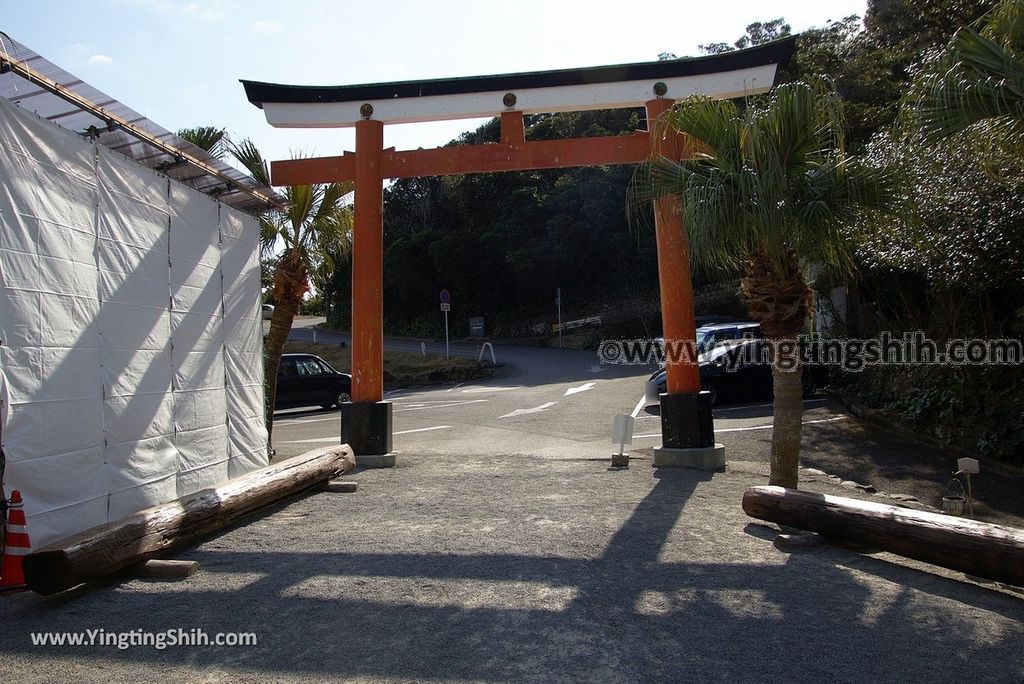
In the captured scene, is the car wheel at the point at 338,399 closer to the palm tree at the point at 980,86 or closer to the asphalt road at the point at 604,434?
the asphalt road at the point at 604,434

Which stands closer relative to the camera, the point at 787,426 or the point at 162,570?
the point at 162,570

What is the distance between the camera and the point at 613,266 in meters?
36.3

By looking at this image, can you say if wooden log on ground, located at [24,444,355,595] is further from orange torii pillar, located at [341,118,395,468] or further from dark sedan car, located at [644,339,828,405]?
dark sedan car, located at [644,339,828,405]


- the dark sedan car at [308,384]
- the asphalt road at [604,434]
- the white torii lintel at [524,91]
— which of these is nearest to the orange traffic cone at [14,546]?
the asphalt road at [604,434]

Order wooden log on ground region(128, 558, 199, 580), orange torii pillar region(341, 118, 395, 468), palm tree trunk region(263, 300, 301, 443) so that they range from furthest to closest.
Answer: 1. palm tree trunk region(263, 300, 301, 443)
2. orange torii pillar region(341, 118, 395, 468)
3. wooden log on ground region(128, 558, 199, 580)

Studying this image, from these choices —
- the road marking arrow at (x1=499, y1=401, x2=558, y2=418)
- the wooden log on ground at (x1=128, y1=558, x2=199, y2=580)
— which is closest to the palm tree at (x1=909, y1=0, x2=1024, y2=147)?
the wooden log on ground at (x1=128, y1=558, x2=199, y2=580)

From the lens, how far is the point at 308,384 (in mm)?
18938

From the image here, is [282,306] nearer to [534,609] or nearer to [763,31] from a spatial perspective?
[534,609]

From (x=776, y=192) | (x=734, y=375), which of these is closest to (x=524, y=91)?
(x=776, y=192)

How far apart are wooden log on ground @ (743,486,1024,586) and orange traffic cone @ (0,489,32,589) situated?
533 centimetres

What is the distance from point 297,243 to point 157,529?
6352mm

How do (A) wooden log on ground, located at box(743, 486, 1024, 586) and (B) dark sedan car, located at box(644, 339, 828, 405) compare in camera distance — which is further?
(B) dark sedan car, located at box(644, 339, 828, 405)

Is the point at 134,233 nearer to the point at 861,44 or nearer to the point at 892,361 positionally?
the point at 892,361

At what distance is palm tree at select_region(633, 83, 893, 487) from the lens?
21.0 feet
